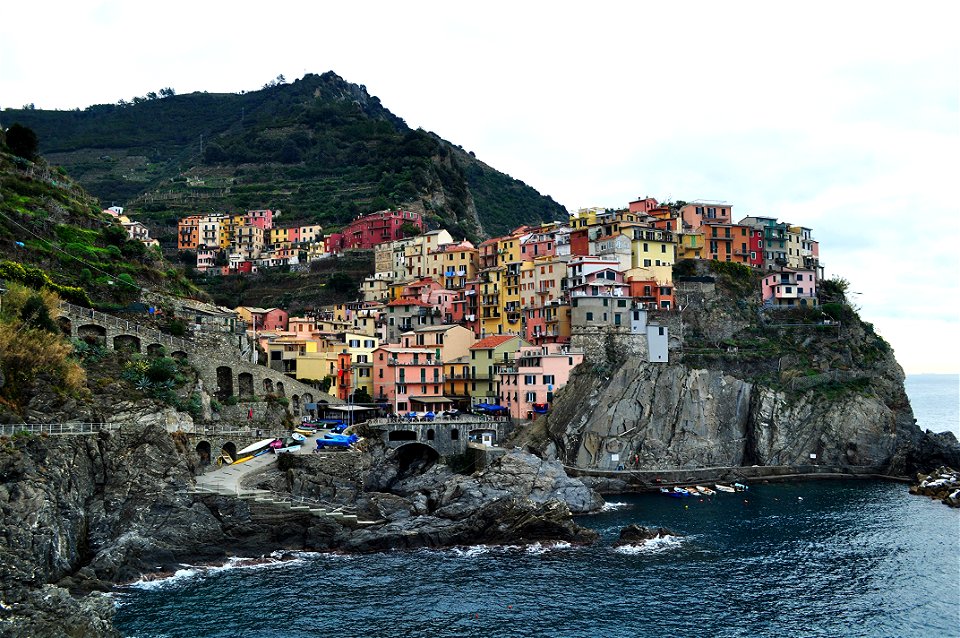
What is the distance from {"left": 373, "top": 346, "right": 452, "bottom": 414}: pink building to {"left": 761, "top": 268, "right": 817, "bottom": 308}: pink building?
1561 inches

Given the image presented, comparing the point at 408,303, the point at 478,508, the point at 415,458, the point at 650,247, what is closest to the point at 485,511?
the point at 478,508

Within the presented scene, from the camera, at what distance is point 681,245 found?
9919 centimetres

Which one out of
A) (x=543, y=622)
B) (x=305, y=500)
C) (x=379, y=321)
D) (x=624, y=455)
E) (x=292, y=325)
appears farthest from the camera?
(x=379, y=321)

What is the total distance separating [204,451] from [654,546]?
3048 centimetres

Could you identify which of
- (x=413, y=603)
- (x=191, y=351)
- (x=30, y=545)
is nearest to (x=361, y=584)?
(x=413, y=603)

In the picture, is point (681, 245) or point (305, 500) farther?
point (681, 245)

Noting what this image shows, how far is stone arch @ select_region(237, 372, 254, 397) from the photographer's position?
71250mm

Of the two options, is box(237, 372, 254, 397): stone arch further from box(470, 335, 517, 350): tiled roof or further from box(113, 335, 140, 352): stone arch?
box(470, 335, 517, 350): tiled roof

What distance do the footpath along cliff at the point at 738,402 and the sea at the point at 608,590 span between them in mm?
15909

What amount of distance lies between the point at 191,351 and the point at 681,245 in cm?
5693

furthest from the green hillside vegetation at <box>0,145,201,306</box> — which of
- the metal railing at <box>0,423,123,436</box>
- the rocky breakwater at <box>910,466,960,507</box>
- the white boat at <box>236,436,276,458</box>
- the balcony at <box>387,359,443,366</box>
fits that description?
the rocky breakwater at <box>910,466,960,507</box>

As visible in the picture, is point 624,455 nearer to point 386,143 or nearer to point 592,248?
point 592,248

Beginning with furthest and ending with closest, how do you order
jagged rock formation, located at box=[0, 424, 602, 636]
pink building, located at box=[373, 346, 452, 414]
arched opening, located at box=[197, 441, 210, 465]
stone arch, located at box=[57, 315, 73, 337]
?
pink building, located at box=[373, 346, 452, 414]
stone arch, located at box=[57, 315, 73, 337]
arched opening, located at box=[197, 441, 210, 465]
jagged rock formation, located at box=[0, 424, 602, 636]

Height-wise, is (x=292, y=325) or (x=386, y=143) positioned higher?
(x=386, y=143)
